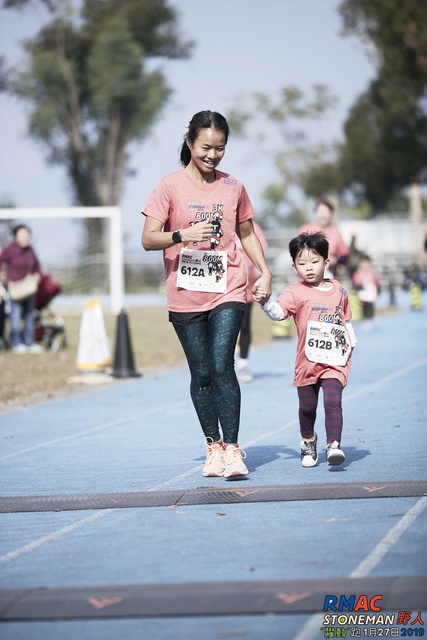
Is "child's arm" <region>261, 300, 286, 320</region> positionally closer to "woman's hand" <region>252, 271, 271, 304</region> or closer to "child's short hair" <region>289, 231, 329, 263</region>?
"woman's hand" <region>252, 271, 271, 304</region>

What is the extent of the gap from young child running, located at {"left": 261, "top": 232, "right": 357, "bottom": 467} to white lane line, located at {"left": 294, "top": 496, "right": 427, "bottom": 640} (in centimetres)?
142

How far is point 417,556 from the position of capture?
5.42 metres

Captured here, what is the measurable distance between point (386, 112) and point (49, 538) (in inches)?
2339

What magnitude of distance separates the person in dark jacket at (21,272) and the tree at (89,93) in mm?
41788

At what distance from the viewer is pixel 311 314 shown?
26.7 ft

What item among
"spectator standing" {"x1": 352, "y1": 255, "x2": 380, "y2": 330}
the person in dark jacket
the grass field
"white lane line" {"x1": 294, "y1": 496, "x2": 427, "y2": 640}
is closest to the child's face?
"white lane line" {"x1": 294, "y1": 496, "x2": 427, "y2": 640}

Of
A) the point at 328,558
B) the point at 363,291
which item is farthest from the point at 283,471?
the point at 363,291

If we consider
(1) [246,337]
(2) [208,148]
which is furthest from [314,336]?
(1) [246,337]

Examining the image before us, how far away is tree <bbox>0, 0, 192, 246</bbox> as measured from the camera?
207ft

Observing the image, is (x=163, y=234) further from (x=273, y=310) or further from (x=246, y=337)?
(x=246, y=337)

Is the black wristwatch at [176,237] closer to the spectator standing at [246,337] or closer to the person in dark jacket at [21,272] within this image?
the spectator standing at [246,337]

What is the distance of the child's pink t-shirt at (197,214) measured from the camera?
7574mm

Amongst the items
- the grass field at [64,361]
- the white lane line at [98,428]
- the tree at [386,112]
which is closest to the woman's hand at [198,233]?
the white lane line at [98,428]

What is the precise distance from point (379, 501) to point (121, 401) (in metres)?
7.30
